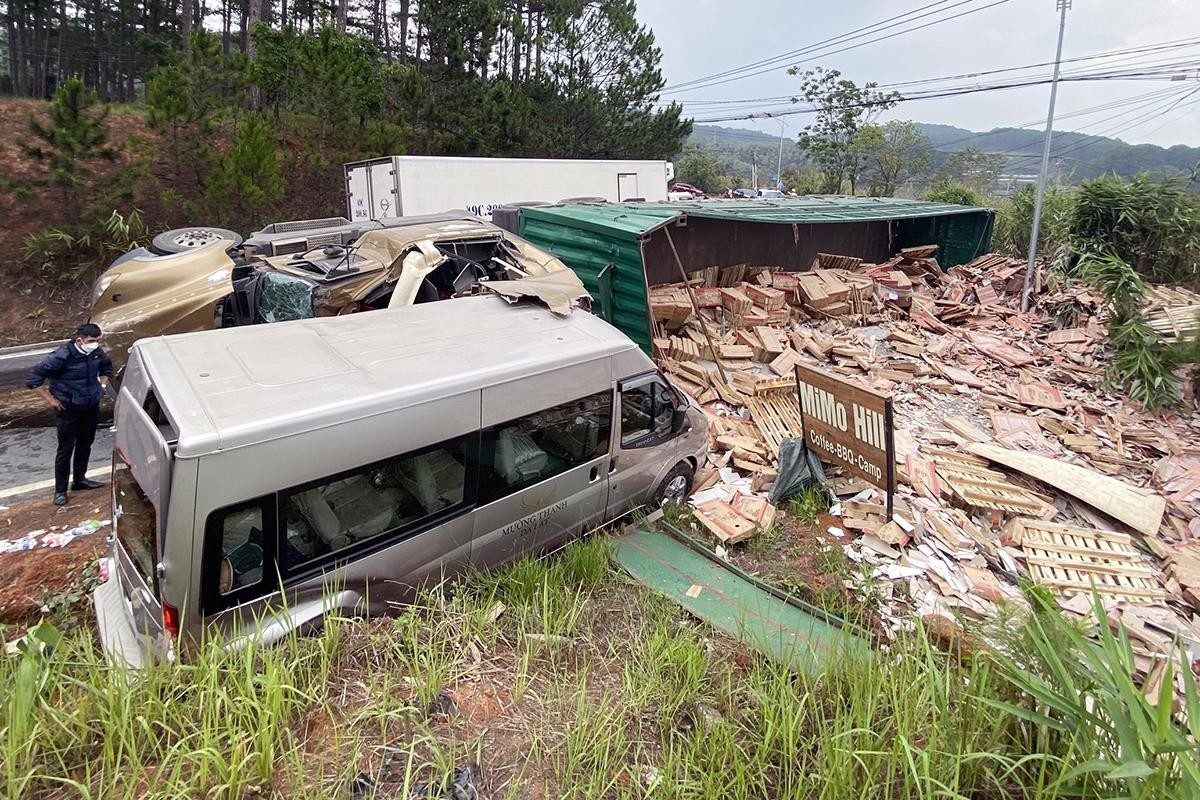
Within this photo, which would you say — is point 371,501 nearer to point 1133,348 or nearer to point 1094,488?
point 1094,488

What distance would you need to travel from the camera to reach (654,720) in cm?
261

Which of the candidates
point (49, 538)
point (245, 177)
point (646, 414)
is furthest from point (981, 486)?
point (245, 177)

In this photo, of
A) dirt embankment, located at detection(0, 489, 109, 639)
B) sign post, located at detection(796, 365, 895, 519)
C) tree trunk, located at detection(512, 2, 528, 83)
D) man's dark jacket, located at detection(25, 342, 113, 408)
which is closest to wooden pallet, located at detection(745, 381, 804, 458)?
sign post, located at detection(796, 365, 895, 519)

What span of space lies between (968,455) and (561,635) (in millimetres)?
6198

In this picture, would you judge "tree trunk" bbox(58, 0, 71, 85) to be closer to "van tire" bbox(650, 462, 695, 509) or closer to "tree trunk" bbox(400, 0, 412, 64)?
"tree trunk" bbox(400, 0, 412, 64)

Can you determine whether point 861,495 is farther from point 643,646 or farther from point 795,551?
point 643,646

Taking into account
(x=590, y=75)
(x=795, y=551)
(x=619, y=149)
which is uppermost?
(x=590, y=75)

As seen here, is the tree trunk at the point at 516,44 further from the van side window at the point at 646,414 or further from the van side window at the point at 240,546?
the van side window at the point at 240,546

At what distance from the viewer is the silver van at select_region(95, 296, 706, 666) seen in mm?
3004

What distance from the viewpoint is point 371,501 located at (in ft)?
12.0

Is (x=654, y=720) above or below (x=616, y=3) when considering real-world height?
below

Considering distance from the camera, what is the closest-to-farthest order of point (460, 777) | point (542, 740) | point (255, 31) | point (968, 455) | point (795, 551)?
point (460, 777)
point (542, 740)
point (795, 551)
point (968, 455)
point (255, 31)

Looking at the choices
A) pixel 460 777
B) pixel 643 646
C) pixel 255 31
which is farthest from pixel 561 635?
pixel 255 31

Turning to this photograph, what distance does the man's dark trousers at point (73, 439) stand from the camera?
585 cm
